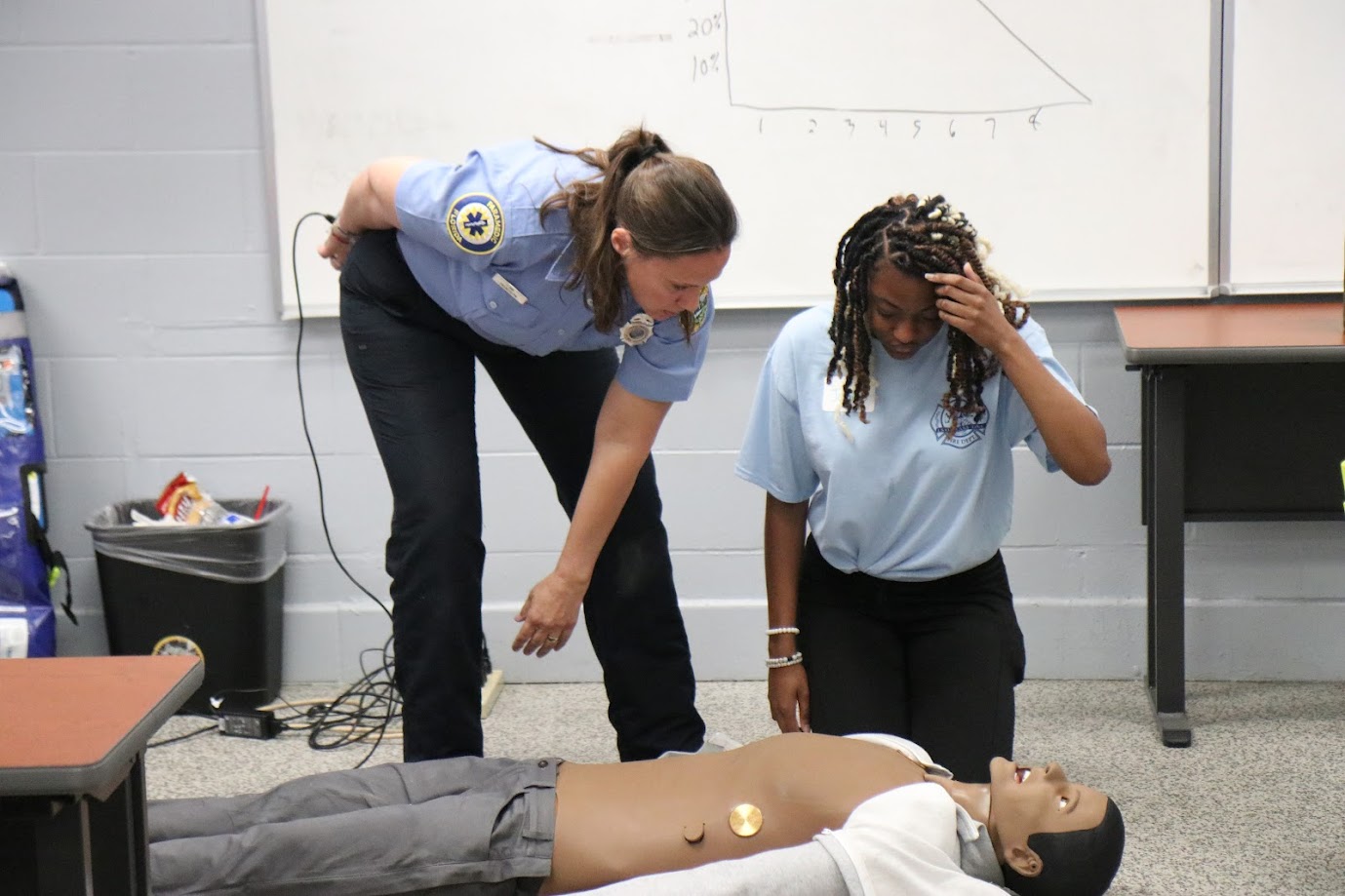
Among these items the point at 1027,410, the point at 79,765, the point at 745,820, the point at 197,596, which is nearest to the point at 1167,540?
the point at 1027,410

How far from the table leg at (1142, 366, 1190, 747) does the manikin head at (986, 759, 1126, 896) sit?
103 cm

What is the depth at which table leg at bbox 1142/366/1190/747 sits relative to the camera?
251 cm

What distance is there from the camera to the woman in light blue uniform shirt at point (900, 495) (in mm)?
1885

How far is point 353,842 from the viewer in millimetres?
1579

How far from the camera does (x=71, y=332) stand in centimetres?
297

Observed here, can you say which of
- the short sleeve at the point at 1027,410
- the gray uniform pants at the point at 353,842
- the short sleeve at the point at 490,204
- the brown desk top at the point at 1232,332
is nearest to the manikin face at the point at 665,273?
the short sleeve at the point at 490,204

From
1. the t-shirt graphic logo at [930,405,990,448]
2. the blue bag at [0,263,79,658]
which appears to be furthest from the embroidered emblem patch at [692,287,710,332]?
→ the blue bag at [0,263,79,658]

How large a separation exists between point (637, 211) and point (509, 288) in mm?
262

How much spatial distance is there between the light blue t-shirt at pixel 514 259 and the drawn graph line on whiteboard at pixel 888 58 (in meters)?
1.07

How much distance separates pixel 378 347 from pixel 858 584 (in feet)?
2.56

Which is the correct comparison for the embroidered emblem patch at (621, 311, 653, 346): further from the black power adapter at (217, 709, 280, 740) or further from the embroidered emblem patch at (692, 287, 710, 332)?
the black power adapter at (217, 709, 280, 740)

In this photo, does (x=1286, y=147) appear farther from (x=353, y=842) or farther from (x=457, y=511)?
(x=353, y=842)

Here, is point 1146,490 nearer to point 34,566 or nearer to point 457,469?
point 457,469

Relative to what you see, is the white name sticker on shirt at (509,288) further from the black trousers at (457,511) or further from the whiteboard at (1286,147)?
the whiteboard at (1286,147)
